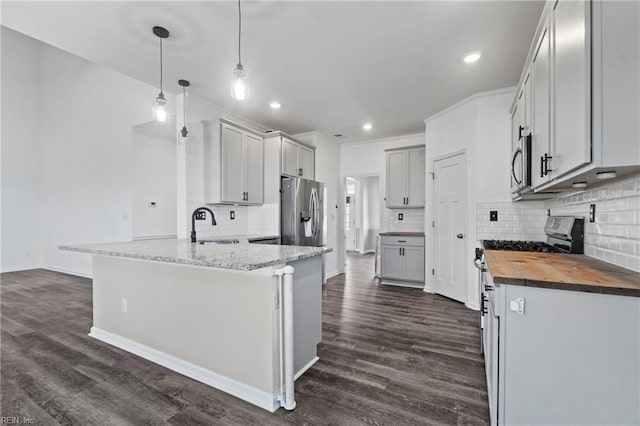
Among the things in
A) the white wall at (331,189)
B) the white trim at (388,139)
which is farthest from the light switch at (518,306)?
the white trim at (388,139)

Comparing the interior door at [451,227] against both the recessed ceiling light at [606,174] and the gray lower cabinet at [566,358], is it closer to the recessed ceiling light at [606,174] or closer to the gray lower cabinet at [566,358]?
the recessed ceiling light at [606,174]

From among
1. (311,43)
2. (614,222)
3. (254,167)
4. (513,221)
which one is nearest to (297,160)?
(254,167)

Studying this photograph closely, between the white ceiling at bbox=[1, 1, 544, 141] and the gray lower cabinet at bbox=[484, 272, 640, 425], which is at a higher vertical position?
the white ceiling at bbox=[1, 1, 544, 141]

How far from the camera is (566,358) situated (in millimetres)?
1198

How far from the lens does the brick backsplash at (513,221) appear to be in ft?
10.4

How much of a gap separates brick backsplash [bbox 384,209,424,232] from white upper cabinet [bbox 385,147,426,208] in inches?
13.5

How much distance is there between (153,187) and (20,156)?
3100mm

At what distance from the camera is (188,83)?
128 inches

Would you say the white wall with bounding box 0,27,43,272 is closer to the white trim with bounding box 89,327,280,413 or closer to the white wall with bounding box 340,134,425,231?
the white trim with bounding box 89,327,280,413

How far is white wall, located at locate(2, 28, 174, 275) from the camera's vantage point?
495 centimetres

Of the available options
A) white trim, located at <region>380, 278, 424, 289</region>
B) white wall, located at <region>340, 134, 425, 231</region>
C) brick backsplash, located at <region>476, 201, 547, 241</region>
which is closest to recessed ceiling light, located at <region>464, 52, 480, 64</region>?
brick backsplash, located at <region>476, 201, 547, 241</region>

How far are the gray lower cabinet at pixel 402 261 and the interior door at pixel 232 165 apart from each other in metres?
2.55

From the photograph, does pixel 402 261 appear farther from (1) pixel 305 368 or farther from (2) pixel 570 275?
(2) pixel 570 275

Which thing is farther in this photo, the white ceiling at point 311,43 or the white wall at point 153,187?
the white wall at point 153,187
